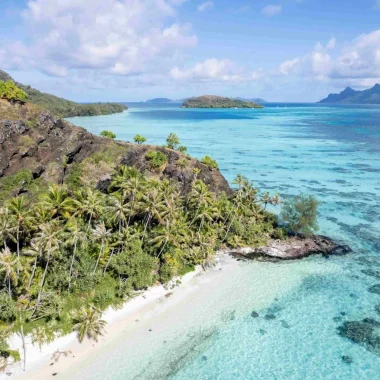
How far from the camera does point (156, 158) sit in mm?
68312

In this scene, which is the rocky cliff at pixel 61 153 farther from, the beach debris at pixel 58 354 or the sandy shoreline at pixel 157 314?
the beach debris at pixel 58 354

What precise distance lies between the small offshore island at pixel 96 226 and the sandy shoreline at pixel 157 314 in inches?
45.4

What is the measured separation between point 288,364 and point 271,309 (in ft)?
28.6

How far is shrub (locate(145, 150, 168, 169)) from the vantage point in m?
67.8

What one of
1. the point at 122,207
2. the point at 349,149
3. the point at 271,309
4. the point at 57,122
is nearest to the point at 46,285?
the point at 122,207

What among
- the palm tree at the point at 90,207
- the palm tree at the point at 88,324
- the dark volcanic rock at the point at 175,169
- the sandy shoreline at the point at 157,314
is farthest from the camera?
the dark volcanic rock at the point at 175,169

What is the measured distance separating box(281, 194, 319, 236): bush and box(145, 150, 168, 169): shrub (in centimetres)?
2588

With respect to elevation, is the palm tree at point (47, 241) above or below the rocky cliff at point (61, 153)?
below

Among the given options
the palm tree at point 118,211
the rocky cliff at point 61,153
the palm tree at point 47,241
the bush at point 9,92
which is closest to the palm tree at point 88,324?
the palm tree at point 47,241

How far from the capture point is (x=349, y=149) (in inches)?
5492

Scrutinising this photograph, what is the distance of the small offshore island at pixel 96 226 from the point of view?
37.8 m

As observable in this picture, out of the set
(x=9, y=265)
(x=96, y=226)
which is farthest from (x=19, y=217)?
(x=96, y=226)

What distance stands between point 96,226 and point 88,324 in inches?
499

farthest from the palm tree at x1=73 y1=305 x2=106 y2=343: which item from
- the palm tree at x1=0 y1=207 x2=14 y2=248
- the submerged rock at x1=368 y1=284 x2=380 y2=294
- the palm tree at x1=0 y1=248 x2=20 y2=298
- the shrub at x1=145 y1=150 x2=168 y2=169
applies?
the submerged rock at x1=368 y1=284 x2=380 y2=294
